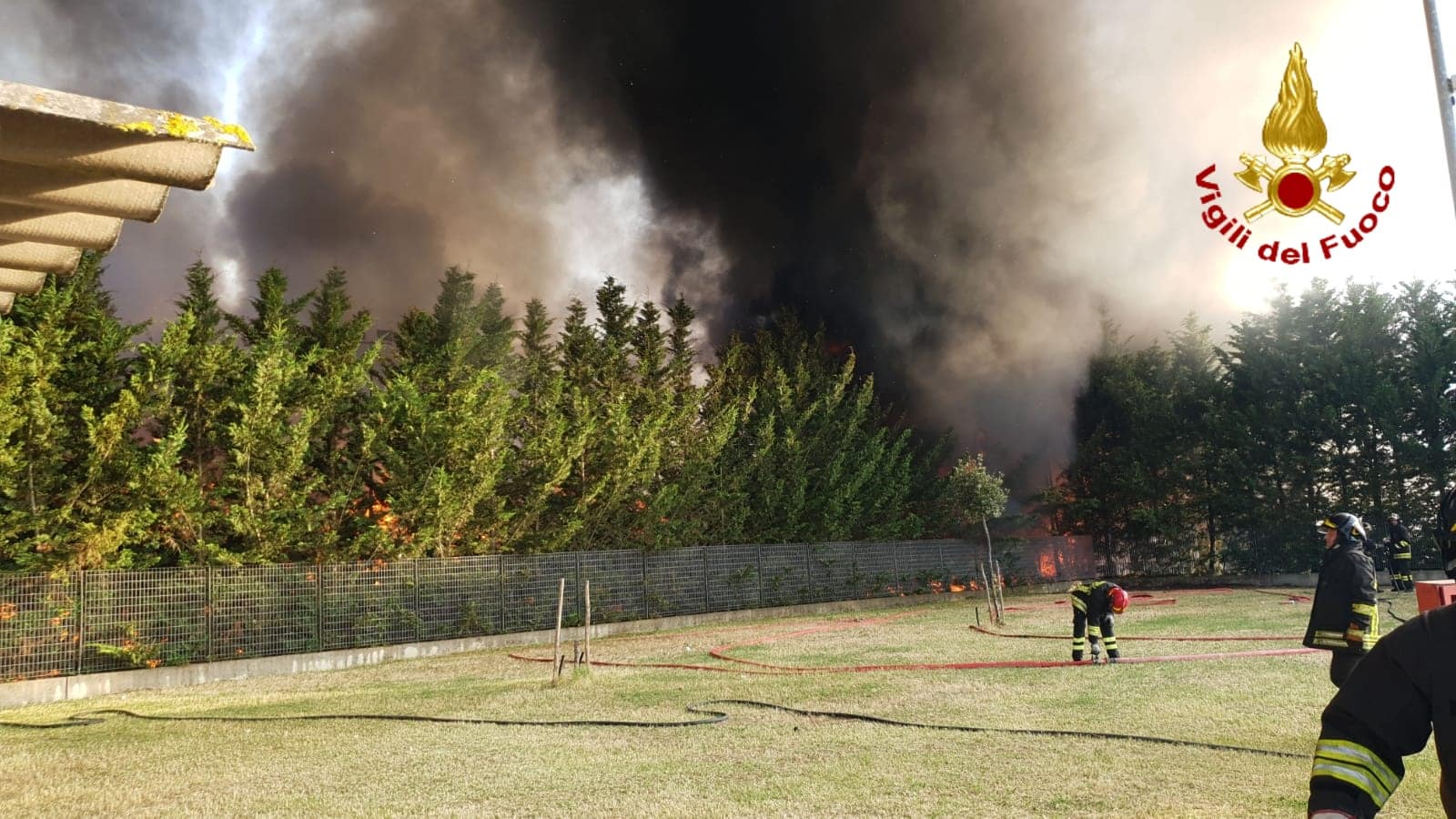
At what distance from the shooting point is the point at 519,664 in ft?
51.8

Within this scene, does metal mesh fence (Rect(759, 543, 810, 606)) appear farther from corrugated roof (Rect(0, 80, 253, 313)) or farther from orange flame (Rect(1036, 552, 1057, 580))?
corrugated roof (Rect(0, 80, 253, 313))

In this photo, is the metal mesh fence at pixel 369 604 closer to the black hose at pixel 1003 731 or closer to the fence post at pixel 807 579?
the black hose at pixel 1003 731

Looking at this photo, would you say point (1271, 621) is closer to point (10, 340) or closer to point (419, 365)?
point (419, 365)

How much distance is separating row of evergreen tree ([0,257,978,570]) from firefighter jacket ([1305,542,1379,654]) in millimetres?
14890

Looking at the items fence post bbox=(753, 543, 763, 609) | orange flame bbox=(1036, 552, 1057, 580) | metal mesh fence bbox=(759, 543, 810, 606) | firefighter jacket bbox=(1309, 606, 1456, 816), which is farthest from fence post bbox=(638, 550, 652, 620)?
firefighter jacket bbox=(1309, 606, 1456, 816)

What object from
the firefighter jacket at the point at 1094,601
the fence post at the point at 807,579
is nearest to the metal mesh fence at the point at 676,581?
the fence post at the point at 807,579

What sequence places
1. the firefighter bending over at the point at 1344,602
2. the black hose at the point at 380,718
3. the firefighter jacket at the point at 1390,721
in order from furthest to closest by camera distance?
the black hose at the point at 380,718
the firefighter bending over at the point at 1344,602
the firefighter jacket at the point at 1390,721

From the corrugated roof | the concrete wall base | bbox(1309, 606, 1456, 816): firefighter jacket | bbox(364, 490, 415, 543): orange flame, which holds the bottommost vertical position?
the concrete wall base

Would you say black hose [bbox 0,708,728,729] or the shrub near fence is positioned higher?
the shrub near fence

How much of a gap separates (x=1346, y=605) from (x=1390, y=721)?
6.61 metres

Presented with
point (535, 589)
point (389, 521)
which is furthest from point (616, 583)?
point (389, 521)

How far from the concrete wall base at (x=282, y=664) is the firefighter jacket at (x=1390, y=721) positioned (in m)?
15.1

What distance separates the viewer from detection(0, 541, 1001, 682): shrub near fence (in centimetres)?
1346

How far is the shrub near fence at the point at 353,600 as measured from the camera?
44.2ft
